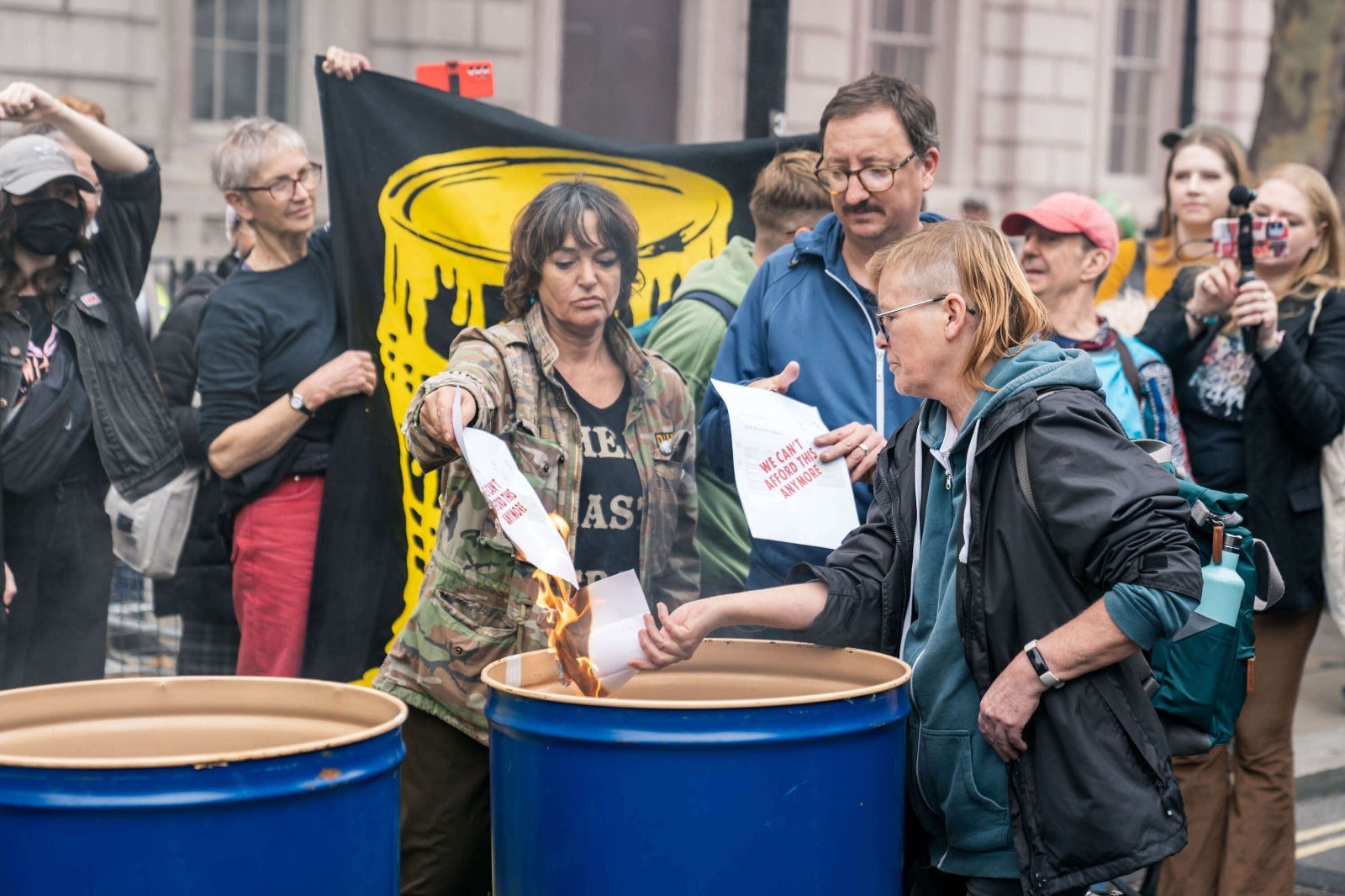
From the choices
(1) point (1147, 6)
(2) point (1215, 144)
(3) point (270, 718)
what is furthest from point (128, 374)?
(1) point (1147, 6)

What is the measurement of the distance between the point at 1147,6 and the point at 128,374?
738 inches

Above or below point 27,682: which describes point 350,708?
above

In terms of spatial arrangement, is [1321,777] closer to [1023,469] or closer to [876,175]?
[876,175]

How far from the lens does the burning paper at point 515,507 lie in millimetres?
2633

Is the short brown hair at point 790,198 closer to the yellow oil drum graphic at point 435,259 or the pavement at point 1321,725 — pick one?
the yellow oil drum graphic at point 435,259

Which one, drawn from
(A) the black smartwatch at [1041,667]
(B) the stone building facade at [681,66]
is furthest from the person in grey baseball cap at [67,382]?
(B) the stone building facade at [681,66]

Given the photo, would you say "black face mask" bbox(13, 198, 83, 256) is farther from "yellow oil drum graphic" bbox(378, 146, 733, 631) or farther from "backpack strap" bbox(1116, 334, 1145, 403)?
"backpack strap" bbox(1116, 334, 1145, 403)

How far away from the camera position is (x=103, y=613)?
4.48 meters

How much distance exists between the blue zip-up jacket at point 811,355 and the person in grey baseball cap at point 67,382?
5.58 ft

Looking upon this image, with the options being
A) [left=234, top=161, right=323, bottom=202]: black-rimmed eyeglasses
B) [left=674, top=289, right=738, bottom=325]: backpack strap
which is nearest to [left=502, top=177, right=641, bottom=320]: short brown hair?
[left=674, top=289, right=738, bottom=325]: backpack strap

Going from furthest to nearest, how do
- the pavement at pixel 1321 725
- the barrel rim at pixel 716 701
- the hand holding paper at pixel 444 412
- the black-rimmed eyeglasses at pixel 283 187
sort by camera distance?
1. the pavement at pixel 1321 725
2. the black-rimmed eyeglasses at pixel 283 187
3. the hand holding paper at pixel 444 412
4. the barrel rim at pixel 716 701

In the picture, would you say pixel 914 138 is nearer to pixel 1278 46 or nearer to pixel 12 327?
pixel 12 327

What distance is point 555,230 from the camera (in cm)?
349

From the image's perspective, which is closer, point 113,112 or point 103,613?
point 103,613
